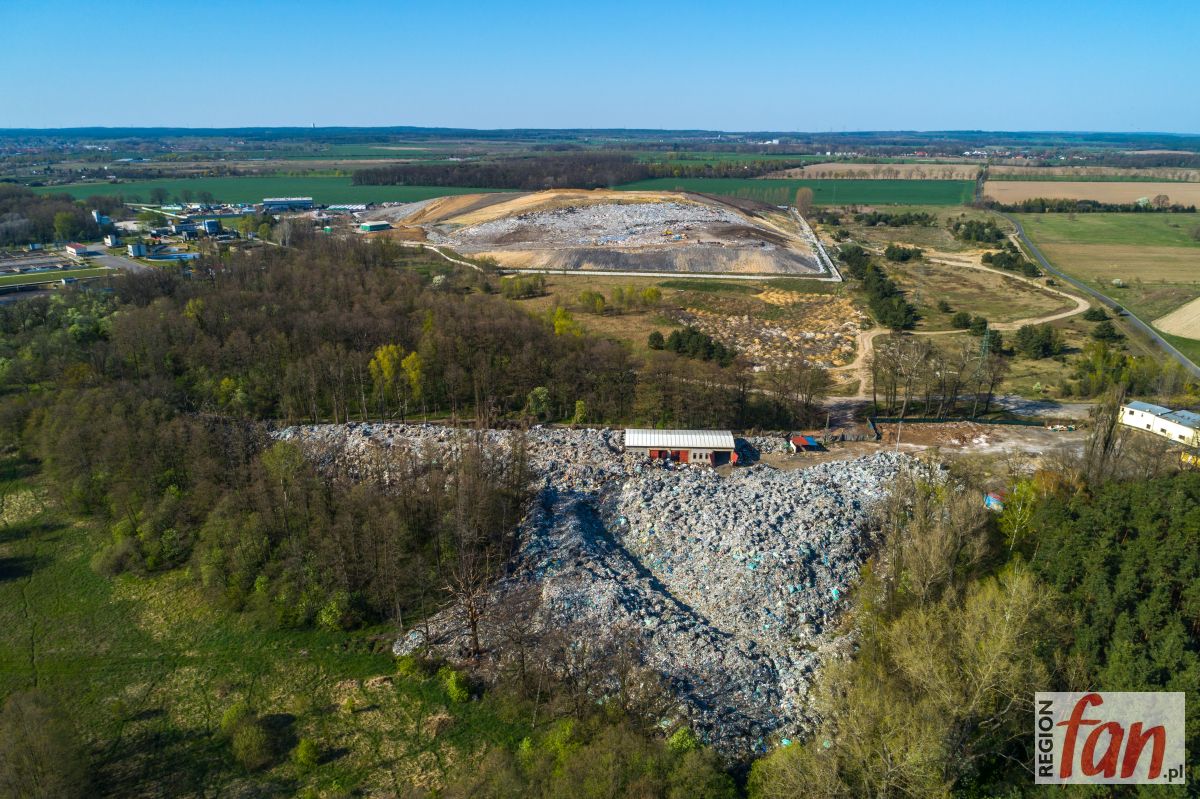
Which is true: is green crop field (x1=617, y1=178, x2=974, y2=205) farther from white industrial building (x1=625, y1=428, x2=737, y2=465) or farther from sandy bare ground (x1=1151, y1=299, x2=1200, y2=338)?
white industrial building (x1=625, y1=428, x2=737, y2=465)

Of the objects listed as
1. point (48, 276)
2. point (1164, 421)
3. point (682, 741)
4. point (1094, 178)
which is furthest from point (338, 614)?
point (1094, 178)

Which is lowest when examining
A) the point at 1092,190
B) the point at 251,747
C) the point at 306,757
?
the point at 306,757

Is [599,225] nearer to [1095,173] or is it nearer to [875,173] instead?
[875,173]

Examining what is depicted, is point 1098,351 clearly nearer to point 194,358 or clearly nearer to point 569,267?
point 569,267

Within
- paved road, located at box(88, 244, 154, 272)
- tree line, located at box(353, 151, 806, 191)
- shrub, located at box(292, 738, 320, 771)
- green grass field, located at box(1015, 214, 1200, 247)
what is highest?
tree line, located at box(353, 151, 806, 191)

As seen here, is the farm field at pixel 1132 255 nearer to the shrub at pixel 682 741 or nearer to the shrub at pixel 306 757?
the shrub at pixel 682 741

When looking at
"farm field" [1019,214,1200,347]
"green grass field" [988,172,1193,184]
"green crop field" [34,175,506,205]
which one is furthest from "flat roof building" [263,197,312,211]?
"green grass field" [988,172,1193,184]
